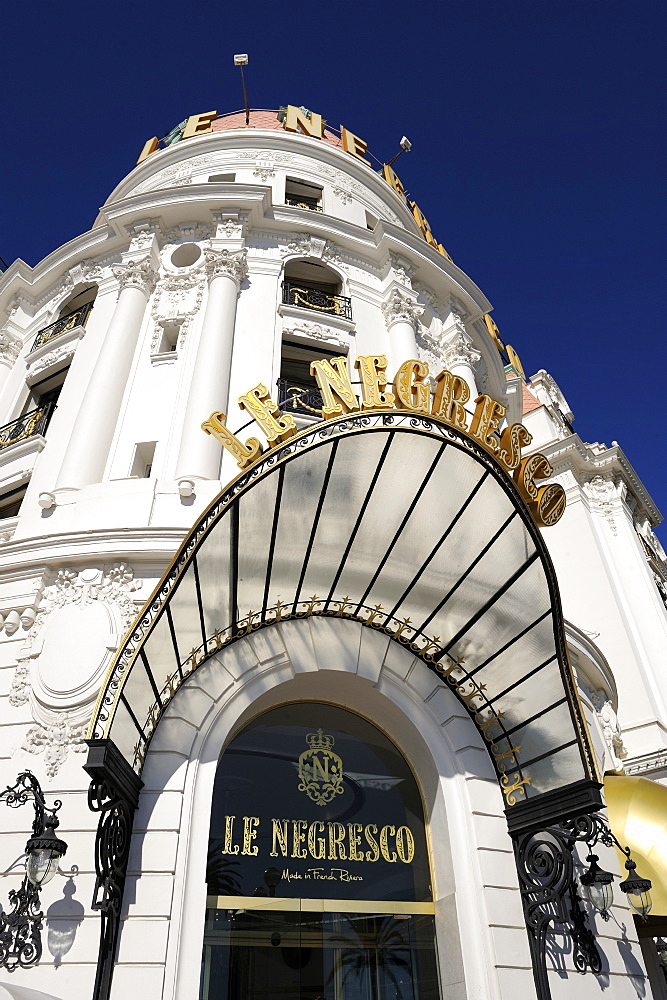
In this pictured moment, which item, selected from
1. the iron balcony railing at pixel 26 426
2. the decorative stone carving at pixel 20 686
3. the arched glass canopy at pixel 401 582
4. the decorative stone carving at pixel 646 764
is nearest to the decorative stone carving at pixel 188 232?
the iron balcony railing at pixel 26 426

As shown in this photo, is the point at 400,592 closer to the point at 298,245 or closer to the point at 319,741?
the point at 319,741

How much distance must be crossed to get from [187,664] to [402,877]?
3.96m

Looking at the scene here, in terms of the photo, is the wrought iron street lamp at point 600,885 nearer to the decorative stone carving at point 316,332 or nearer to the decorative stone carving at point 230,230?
the decorative stone carving at point 316,332

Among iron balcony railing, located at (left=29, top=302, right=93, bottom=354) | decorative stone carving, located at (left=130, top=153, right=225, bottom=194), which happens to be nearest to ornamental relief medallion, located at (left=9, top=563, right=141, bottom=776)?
iron balcony railing, located at (left=29, top=302, right=93, bottom=354)

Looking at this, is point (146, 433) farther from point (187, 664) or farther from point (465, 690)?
point (465, 690)

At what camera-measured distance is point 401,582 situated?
31.4 feet

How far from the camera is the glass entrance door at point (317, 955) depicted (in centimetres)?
767

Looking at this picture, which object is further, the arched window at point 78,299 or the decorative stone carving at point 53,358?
the arched window at point 78,299

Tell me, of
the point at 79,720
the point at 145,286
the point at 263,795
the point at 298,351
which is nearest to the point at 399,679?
the point at 263,795

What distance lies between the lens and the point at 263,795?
8.84 metres

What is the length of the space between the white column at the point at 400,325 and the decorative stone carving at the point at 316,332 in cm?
115

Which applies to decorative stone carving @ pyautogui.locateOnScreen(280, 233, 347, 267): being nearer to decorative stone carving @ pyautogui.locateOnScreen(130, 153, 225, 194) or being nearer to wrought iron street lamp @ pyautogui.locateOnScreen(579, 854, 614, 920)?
decorative stone carving @ pyautogui.locateOnScreen(130, 153, 225, 194)

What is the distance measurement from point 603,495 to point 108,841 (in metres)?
23.7

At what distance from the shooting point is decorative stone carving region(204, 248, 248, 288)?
48.3 ft
